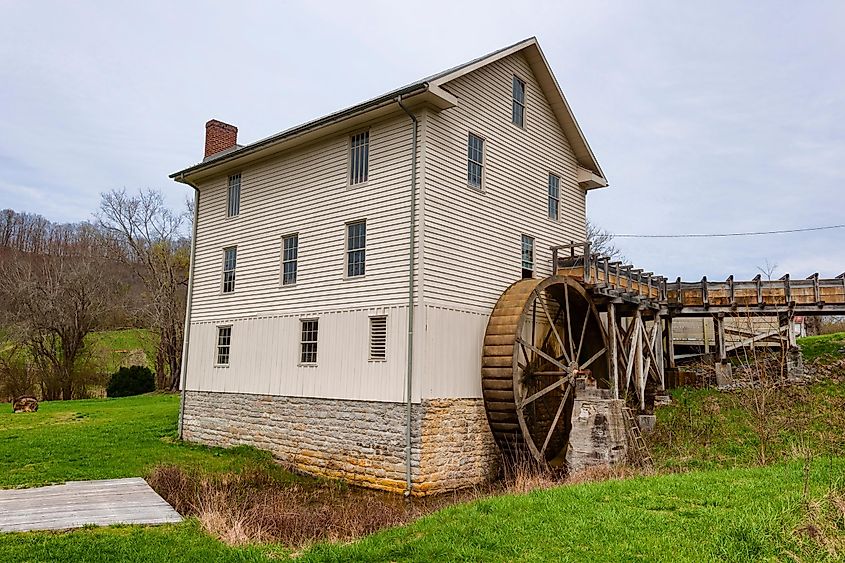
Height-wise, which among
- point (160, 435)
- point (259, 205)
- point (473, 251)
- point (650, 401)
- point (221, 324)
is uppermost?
point (259, 205)

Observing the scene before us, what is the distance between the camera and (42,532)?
296 inches

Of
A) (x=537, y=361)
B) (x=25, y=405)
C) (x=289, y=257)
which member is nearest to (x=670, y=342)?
(x=537, y=361)

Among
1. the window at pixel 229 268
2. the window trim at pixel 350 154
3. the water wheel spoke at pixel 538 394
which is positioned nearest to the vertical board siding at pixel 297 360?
the window at pixel 229 268

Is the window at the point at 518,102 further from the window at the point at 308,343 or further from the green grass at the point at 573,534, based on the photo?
the green grass at the point at 573,534

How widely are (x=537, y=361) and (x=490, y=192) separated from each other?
4283 mm

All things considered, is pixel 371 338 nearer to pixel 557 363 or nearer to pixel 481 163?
pixel 557 363

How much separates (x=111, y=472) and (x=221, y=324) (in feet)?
19.7

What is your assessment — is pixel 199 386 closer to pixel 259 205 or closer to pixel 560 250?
pixel 259 205

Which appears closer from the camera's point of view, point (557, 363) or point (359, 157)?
point (557, 363)

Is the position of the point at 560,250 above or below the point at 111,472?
above

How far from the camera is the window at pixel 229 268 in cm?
1788

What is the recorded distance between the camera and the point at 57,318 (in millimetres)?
33188

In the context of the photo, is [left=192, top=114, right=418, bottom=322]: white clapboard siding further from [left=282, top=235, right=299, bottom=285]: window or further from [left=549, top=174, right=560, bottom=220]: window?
[left=549, top=174, right=560, bottom=220]: window

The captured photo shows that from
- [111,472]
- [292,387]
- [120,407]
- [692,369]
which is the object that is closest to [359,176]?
[292,387]
